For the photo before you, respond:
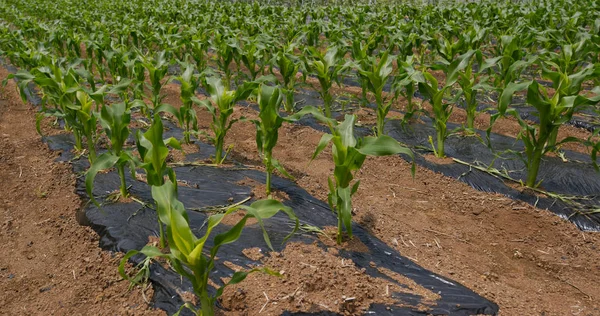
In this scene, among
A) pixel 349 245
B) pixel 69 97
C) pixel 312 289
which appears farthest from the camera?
pixel 69 97

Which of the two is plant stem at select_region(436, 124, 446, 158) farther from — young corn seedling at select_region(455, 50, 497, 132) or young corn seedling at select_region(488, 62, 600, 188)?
young corn seedling at select_region(488, 62, 600, 188)

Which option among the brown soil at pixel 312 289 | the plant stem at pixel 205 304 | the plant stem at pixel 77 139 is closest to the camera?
the plant stem at pixel 205 304

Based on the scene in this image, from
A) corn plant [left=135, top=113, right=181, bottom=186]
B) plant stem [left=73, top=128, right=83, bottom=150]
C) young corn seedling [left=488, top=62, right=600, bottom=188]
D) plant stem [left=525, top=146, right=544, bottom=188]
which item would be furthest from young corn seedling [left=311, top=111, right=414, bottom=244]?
plant stem [left=73, top=128, right=83, bottom=150]

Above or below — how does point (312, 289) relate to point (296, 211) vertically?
above

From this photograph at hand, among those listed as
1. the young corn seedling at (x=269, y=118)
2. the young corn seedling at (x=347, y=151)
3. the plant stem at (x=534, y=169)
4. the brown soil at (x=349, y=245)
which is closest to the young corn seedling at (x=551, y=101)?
the plant stem at (x=534, y=169)

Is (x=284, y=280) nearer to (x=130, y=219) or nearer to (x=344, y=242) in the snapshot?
(x=344, y=242)

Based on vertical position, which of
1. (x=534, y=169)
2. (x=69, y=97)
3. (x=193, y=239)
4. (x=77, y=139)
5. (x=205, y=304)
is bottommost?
(x=77, y=139)

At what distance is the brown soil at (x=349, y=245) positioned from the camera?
215 centimetres

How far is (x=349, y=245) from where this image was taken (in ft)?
8.38

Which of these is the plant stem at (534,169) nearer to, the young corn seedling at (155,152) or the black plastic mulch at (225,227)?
the black plastic mulch at (225,227)

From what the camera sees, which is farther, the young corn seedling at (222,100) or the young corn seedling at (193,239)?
the young corn seedling at (222,100)

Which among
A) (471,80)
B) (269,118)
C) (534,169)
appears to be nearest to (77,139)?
(269,118)

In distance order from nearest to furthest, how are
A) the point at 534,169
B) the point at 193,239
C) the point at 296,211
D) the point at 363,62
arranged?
the point at 193,239
the point at 296,211
the point at 534,169
the point at 363,62

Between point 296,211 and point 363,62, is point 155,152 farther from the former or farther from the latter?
point 363,62
